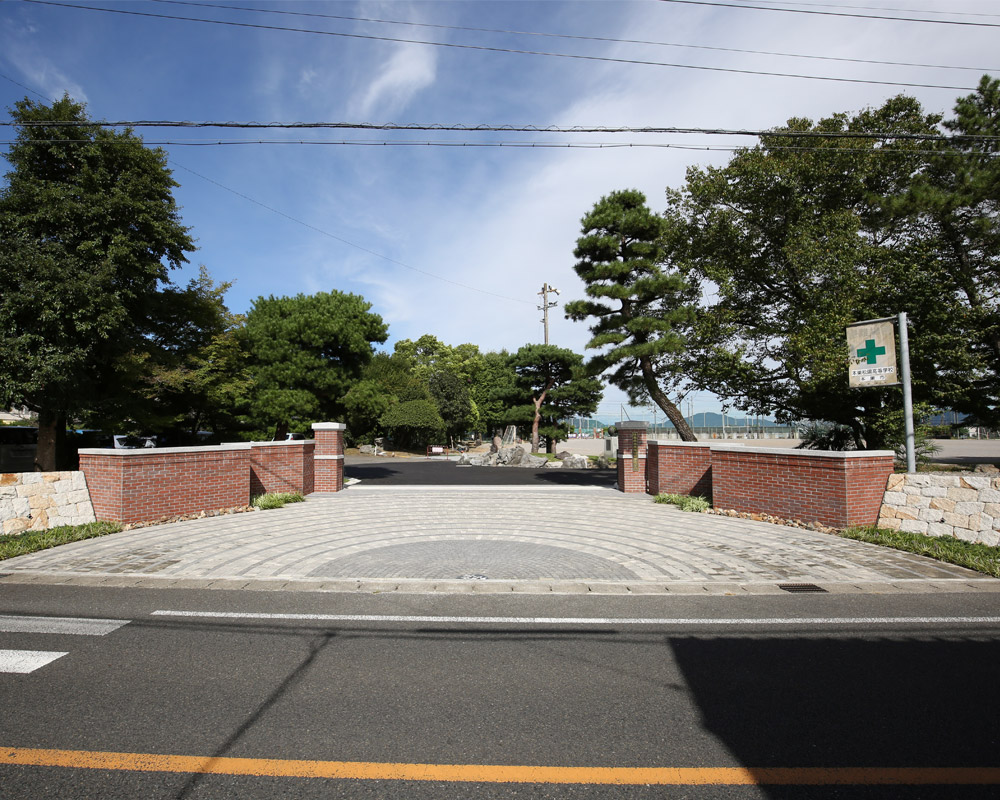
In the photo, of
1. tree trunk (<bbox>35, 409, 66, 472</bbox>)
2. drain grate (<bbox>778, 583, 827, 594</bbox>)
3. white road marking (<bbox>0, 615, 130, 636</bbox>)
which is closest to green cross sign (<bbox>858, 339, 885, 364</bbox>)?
drain grate (<bbox>778, 583, 827, 594</bbox>)

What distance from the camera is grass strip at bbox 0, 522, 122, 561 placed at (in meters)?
7.92

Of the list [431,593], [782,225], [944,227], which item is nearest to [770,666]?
[431,593]

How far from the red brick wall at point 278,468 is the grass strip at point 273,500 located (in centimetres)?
48

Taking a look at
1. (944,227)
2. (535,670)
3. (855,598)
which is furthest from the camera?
(944,227)

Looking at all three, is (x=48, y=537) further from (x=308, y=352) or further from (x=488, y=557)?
(x=308, y=352)

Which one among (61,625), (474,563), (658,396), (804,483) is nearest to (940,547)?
(804,483)

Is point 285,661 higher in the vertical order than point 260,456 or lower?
lower

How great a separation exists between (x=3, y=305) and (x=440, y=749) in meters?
14.5

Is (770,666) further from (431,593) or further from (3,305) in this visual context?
(3,305)

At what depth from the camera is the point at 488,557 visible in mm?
7863

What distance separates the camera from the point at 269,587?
637 cm

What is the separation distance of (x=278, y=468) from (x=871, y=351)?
13.9 metres

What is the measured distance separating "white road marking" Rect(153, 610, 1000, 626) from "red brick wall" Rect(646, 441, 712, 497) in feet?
28.6

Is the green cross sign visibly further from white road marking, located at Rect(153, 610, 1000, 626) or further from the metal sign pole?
white road marking, located at Rect(153, 610, 1000, 626)
